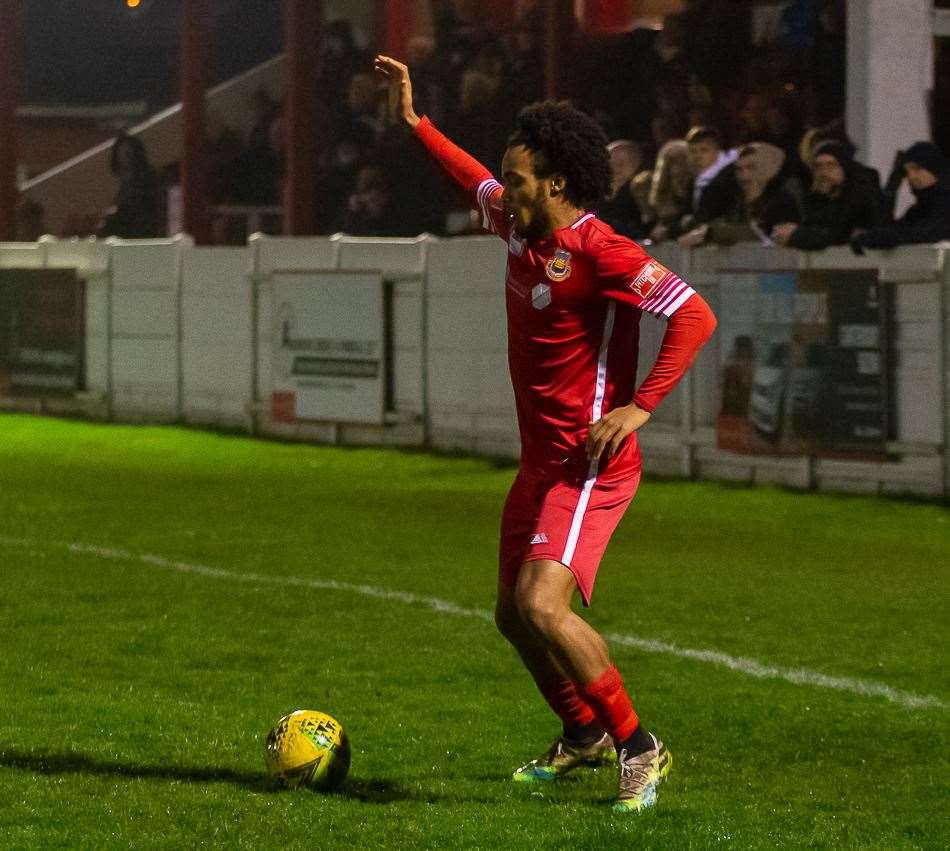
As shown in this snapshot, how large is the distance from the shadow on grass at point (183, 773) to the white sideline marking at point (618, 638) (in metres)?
2.25

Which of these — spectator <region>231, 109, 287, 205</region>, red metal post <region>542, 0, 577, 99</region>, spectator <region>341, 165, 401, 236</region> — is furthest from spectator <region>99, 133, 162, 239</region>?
red metal post <region>542, 0, 577, 99</region>

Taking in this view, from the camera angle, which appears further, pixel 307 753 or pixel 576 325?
pixel 307 753

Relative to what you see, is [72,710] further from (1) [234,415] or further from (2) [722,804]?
(1) [234,415]

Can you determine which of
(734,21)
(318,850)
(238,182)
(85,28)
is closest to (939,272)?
(734,21)

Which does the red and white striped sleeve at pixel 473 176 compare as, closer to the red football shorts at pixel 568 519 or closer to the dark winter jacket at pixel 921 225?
the red football shorts at pixel 568 519

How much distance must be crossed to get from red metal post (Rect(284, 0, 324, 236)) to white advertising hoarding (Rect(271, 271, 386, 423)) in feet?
21.4

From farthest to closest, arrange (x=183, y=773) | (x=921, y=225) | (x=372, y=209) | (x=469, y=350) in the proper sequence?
(x=372, y=209) < (x=469, y=350) < (x=921, y=225) < (x=183, y=773)

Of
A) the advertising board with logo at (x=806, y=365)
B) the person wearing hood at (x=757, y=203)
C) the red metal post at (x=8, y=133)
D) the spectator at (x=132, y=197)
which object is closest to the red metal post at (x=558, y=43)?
the spectator at (x=132, y=197)

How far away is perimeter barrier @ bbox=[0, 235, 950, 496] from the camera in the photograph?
46.2 feet

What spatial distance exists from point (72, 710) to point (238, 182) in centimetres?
2269

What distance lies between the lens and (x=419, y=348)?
1784cm

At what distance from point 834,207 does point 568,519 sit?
950 cm

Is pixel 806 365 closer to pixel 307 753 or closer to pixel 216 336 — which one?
pixel 216 336

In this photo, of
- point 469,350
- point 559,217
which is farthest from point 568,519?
point 469,350
